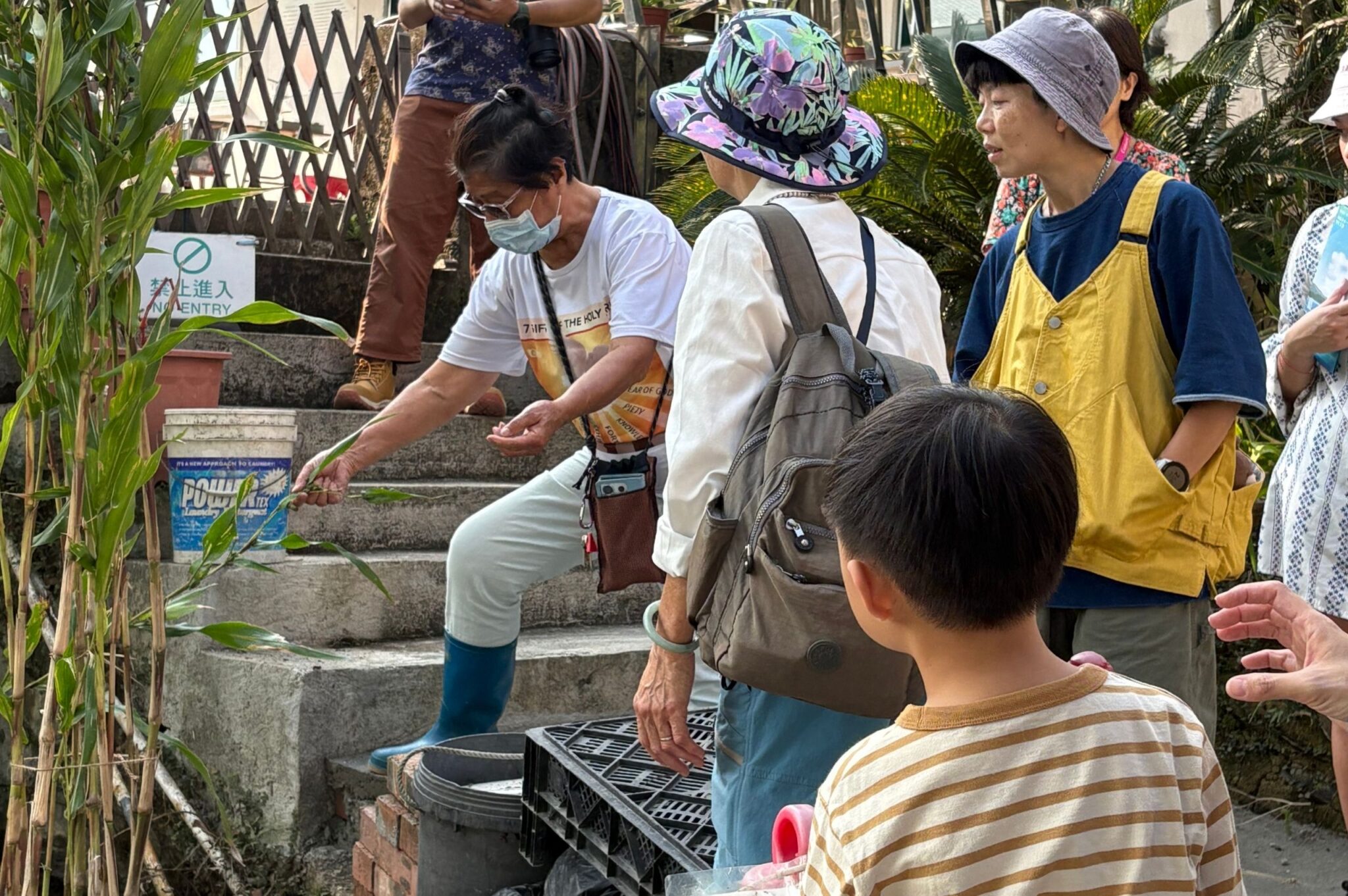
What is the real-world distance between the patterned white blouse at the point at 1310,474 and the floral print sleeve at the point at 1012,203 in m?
0.60

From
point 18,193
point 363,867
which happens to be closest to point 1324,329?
point 18,193

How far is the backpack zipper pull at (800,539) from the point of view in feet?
6.14

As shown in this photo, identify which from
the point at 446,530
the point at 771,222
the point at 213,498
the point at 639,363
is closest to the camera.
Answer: the point at 771,222

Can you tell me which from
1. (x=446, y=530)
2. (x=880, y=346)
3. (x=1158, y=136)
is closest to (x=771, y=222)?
(x=880, y=346)

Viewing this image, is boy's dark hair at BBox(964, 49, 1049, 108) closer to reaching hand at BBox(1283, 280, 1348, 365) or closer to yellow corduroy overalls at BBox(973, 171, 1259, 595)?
yellow corduroy overalls at BBox(973, 171, 1259, 595)

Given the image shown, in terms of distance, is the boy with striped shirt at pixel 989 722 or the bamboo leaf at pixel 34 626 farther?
the bamboo leaf at pixel 34 626

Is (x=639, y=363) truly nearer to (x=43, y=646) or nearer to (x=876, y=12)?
(x=43, y=646)

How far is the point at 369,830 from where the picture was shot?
11.8ft

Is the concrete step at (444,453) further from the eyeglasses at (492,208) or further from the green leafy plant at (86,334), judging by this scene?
the green leafy plant at (86,334)

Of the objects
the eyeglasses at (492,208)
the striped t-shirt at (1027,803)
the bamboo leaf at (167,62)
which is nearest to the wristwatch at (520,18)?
the eyeglasses at (492,208)

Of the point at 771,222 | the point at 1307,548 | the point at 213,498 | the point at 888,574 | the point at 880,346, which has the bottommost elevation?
the point at 213,498

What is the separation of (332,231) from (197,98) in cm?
119

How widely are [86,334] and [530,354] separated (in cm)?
117

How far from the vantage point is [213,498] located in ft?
13.7
